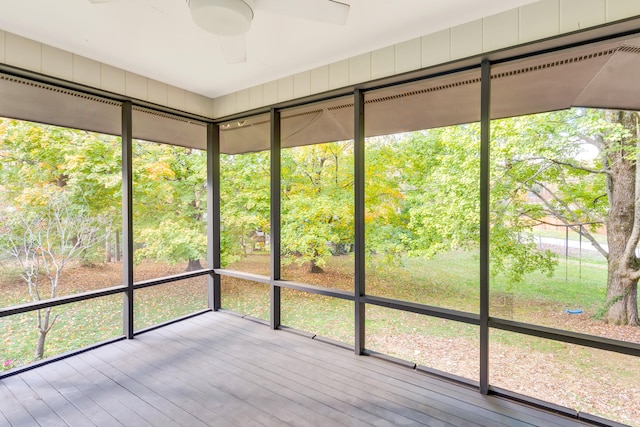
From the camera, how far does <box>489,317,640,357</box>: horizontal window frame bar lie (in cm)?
178

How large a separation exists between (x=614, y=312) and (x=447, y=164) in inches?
124

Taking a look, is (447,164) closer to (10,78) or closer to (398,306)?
(398,306)

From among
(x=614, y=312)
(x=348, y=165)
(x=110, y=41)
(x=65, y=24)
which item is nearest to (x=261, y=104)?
(x=110, y=41)

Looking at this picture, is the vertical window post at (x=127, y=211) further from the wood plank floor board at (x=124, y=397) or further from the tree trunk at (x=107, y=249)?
the tree trunk at (x=107, y=249)

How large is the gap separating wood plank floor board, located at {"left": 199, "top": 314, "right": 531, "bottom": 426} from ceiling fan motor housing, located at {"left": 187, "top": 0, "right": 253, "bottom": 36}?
2651 millimetres

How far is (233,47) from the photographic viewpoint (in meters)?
2.02

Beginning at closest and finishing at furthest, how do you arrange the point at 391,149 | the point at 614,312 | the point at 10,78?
the point at 10,78
the point at 614,312
the point at 391,149

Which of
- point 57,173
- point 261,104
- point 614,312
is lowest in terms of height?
point 614,312

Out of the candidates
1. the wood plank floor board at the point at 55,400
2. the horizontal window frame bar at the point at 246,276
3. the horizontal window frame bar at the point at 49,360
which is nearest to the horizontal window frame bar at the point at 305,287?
the horizontal window frame bar at the point at 246,276

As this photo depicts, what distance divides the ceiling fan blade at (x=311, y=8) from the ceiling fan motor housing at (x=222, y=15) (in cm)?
10

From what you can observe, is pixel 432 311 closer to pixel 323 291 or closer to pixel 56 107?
pixel 323 291

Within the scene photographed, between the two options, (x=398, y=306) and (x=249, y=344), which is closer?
(x=398, y=306)

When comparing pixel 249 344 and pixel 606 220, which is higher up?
pixel 606 220

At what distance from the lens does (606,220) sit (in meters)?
4.12
